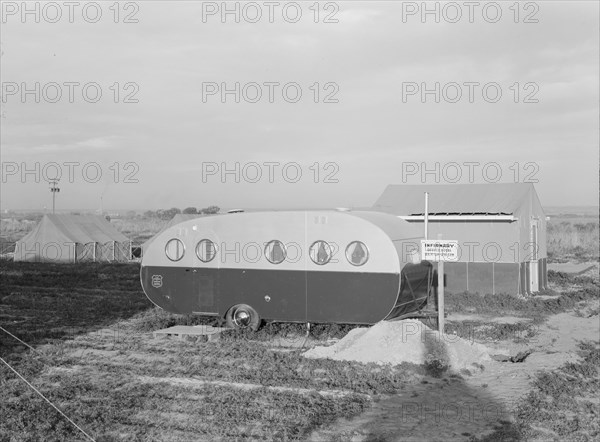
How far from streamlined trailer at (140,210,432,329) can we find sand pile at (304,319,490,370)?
98cm

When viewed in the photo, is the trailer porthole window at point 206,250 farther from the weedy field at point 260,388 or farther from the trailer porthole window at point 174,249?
the weedy field at point 260,388

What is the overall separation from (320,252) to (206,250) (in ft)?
9.01

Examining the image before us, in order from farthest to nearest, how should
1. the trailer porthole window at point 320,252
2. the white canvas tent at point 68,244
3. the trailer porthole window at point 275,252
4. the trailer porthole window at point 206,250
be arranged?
the white canvas tent at point 68,244 < the trailer porthole window at point 206,250 < the trailer porthole window at point 275,252 < the trailer porthole window at point 320,252

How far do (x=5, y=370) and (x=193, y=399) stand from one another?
381cm

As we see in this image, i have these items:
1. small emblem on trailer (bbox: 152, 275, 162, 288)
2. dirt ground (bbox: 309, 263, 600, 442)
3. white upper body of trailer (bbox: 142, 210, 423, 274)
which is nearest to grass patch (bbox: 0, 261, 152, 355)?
small emblem on trailer (bbox: 152, 275, 162, 288)

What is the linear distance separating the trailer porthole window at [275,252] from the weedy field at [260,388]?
1630 millimetres

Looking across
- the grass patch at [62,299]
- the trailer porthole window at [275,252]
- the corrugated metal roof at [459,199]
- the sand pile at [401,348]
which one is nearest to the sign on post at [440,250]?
the sand pile at [401,348]

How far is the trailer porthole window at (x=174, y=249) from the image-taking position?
15.8 m

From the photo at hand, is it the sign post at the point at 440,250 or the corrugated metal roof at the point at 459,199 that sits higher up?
the corrugated metal roof at the point at 459,199

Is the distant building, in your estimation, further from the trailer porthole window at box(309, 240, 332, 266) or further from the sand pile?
the sand pile

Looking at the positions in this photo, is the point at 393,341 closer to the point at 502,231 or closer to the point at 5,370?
the point at 5,370

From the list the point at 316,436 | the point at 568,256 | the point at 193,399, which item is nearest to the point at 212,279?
the point at 193,399

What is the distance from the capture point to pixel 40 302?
20719 mm

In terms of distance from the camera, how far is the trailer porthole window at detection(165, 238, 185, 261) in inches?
621
